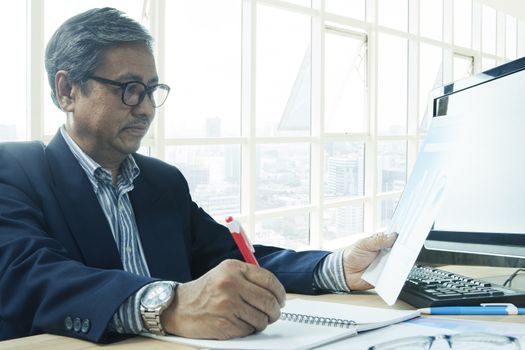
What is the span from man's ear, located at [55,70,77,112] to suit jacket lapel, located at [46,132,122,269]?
9.4 inches

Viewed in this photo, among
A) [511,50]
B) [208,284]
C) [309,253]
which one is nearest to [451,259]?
[309,253]

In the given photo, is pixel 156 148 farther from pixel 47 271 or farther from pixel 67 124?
pixel 47 271

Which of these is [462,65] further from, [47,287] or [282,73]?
[47,287]

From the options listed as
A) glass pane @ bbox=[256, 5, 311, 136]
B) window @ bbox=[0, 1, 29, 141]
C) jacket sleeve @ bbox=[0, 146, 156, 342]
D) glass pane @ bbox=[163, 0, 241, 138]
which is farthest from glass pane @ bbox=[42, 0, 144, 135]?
jacket sleeve @ bbox=[0, 146, 156, 342]

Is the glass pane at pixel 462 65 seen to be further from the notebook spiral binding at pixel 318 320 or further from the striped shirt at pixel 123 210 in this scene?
the notebook spiral binding at pixel 318 320

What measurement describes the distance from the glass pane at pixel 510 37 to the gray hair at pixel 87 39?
932 centimetres

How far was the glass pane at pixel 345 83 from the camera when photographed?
5629 millimetres

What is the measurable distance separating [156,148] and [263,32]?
155 cm

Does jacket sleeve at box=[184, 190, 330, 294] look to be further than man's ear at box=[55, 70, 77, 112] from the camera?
No

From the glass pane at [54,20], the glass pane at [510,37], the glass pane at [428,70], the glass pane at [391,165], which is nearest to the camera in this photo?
the glass pane at [54,20]

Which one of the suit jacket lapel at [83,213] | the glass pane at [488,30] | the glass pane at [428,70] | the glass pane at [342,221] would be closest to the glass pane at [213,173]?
the glass pane at [342,221]

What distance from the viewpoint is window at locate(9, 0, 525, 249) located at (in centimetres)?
374

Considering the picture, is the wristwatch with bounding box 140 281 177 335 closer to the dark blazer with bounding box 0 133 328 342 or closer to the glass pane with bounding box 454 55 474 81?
the dark blazer with bounding box 0 133 328 342

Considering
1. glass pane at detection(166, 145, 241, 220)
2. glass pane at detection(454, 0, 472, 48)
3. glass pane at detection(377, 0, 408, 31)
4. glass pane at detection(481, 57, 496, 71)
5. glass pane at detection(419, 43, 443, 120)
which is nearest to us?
glass pane at detection(166, 145, 241, 220)
